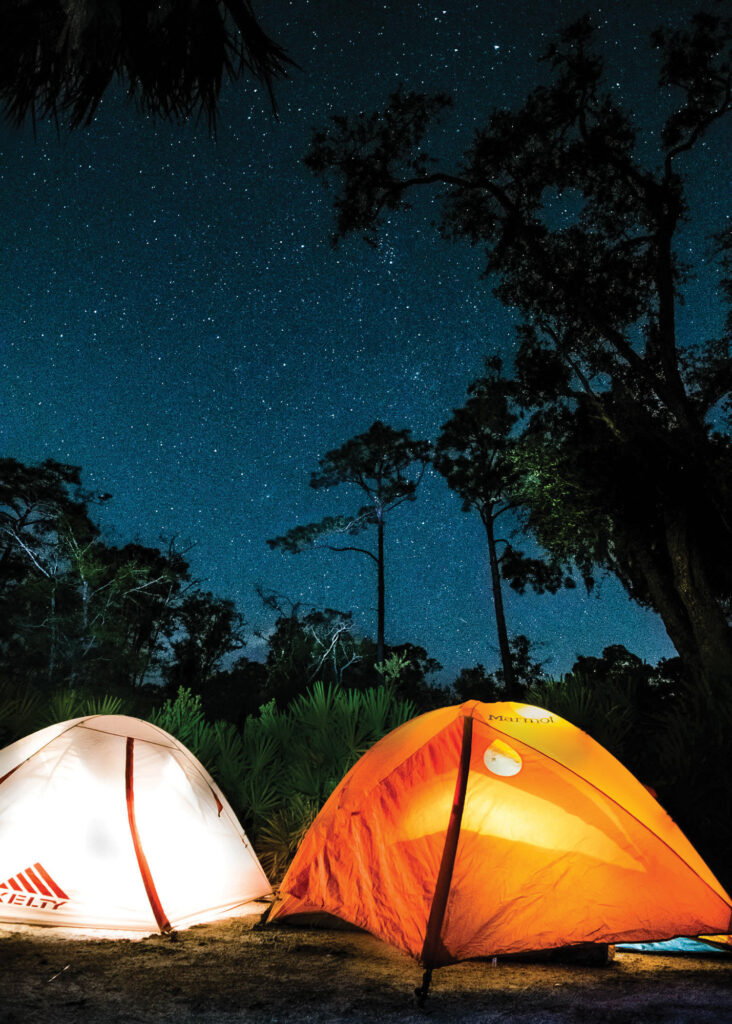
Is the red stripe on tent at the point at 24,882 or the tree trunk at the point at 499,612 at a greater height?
the tree trunk at the point at 499,612

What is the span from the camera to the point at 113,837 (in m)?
4.46

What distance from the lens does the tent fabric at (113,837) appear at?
431cm

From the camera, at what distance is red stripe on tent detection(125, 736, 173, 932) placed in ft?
14.0

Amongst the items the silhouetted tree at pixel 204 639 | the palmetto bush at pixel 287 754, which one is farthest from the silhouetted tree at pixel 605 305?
the silhouetted tree at pixel 204 639

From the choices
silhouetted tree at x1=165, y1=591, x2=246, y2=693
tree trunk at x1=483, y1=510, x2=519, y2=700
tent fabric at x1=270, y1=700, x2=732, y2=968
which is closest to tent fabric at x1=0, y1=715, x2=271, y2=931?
tent fabric at x1=270, y1=700, x2=732, y2=968

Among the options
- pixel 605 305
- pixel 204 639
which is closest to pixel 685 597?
pixel 605 305

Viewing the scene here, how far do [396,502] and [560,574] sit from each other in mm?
9320

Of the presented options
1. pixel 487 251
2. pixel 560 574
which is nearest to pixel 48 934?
pixel 487 251

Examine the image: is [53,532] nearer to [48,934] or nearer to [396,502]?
[396,502]

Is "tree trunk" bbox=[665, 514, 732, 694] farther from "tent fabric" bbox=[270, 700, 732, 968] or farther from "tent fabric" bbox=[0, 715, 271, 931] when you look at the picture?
"tent fabric" bbox=[0, 715, 271, 931]

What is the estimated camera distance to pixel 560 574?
19797mm

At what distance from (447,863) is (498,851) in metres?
0.35

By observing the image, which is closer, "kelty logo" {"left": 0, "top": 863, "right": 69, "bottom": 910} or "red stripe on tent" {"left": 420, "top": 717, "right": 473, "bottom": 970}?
"red stripe on tent" {"left": 420, "top": 717, "right": 473, "bottom": 970}

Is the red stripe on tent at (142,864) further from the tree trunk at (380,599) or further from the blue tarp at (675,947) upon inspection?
the tree trunk at (380,599)
